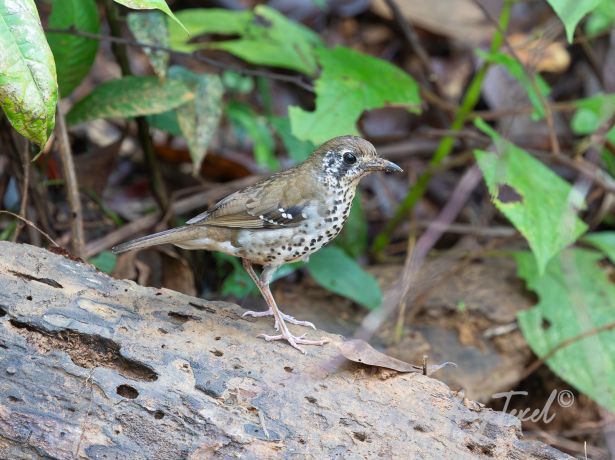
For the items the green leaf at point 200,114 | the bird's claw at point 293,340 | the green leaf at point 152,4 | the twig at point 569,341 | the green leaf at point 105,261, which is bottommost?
the twig at point 569,341

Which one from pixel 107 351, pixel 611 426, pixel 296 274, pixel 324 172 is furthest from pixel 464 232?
pixel 107 351

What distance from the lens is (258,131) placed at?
650 cm

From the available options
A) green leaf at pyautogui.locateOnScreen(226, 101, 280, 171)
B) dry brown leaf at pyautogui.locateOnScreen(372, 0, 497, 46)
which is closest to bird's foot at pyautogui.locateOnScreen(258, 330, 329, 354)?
green leaf at pyautogui.locateOnScreen(226, 101, 280, 171)

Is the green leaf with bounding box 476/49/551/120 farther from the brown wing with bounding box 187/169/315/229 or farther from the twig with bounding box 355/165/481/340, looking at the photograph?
the brown wing with bounding box 187/169/315/229

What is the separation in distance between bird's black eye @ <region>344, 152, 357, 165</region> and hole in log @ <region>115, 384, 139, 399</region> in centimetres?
173

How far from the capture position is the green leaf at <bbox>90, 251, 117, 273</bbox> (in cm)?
499

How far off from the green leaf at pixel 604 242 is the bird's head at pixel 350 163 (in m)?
2.07

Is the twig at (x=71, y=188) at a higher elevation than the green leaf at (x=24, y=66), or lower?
lower

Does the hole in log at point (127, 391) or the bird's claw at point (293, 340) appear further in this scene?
the bird's claw at point (293, 340)

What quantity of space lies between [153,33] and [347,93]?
3.95ft

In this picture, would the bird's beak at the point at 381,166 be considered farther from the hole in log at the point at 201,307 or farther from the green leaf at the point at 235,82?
the green leaf at the point at 235,82

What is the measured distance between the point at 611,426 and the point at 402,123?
3549mm

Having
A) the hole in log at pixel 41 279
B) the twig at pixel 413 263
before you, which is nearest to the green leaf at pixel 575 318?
the twig at pixel 413 263

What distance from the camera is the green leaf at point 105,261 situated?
197 inches
